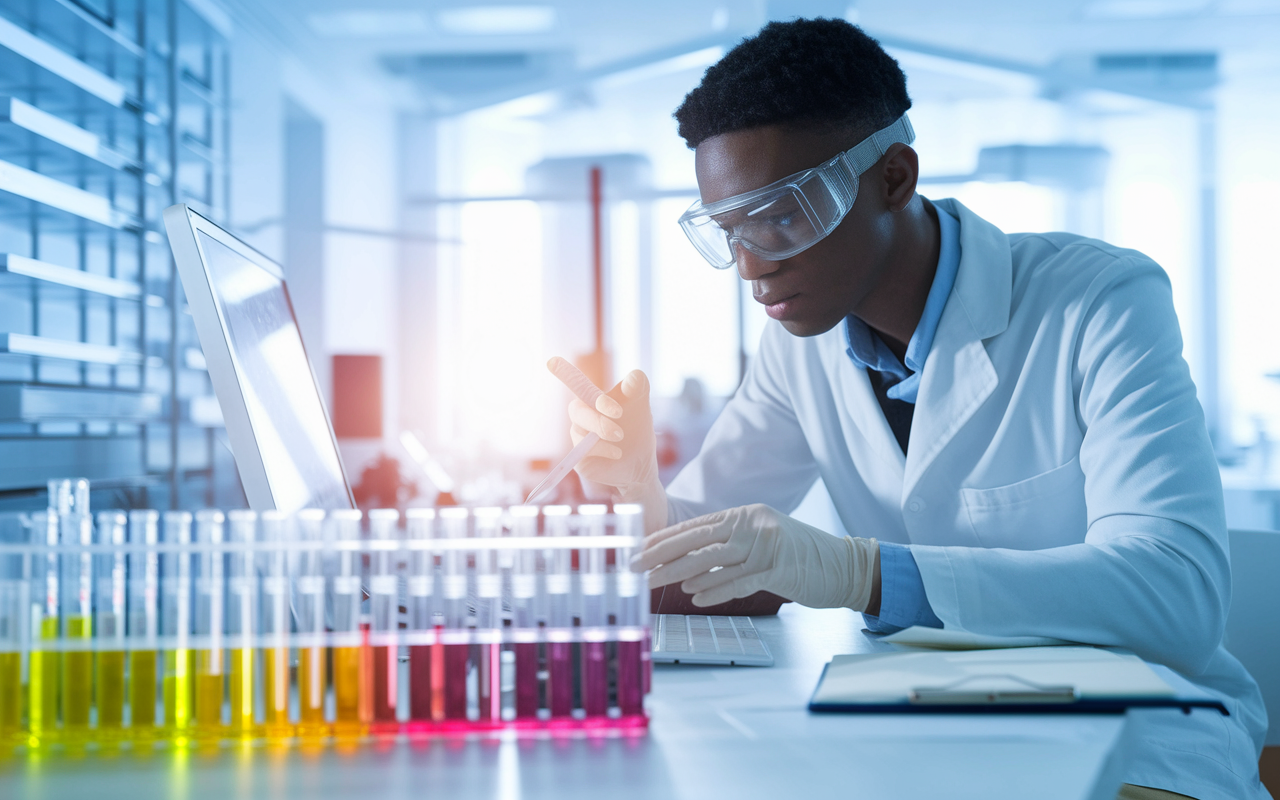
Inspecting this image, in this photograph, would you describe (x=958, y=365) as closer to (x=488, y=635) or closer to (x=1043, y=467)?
(x=1043, y=467)

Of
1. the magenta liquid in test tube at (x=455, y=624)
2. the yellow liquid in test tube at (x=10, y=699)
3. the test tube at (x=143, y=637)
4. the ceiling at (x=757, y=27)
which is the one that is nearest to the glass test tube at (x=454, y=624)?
the magenta liquid in test tube at (x=455, y=624)

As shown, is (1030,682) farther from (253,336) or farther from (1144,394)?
(253,336)

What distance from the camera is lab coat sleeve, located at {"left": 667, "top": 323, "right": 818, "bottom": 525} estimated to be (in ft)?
5.44

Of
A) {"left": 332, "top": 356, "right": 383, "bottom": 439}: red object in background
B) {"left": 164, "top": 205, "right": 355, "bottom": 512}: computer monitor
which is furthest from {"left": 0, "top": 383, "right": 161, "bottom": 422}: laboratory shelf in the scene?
{"left": 332, "top": 356, "right": 383, "bottom": 439}: red object in background

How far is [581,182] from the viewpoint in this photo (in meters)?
5.32

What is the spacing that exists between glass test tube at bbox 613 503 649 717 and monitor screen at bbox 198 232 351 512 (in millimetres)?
378

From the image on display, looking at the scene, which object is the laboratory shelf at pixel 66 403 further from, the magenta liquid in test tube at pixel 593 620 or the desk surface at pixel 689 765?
the magenta liquid in test tube at pixel 593 620

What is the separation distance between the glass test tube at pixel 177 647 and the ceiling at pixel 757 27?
14.0 ft

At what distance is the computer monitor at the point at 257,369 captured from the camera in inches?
31.6

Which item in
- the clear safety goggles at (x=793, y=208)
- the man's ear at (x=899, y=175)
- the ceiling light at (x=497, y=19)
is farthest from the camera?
the ceiling light at (x=497, y=19)

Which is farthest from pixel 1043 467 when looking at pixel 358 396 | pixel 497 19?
pixel 497 19

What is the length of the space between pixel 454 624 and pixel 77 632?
0.97 ft

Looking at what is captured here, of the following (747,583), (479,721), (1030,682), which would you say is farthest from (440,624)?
(1030,682)

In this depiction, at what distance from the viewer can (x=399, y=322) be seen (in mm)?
5438
